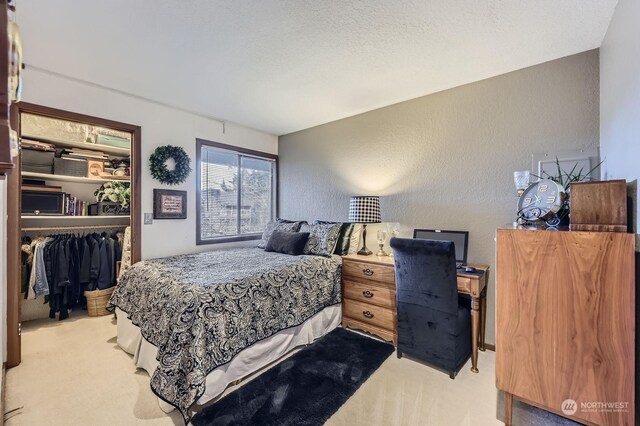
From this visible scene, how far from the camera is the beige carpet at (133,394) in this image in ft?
5.53

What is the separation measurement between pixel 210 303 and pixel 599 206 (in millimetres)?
2299

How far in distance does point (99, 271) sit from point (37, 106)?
6.17ft

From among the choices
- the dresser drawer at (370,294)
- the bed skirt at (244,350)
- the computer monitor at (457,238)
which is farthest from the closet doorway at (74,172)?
the computer monitor at (457,238)

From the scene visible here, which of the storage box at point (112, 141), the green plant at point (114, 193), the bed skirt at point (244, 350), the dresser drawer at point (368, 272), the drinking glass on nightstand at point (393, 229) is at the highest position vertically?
the storage box at point (112, 141)

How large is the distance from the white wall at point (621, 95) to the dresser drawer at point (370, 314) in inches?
72.2

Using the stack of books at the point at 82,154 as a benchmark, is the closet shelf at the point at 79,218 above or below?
below

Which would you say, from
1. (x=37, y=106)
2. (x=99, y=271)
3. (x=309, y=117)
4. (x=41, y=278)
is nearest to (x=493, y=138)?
(x=309, y=117)

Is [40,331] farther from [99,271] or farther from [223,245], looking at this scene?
[223,245]

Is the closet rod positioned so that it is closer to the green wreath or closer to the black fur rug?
the green wreath

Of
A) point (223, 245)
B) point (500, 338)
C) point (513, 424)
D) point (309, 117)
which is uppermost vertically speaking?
point (309, 117)

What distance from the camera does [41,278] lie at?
2943mm

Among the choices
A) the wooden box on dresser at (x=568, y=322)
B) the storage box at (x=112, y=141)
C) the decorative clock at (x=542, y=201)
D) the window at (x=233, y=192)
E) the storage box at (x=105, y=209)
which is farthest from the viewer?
the window at (x=233, y=192)

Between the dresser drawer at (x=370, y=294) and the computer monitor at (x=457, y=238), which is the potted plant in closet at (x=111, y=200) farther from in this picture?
the computer monitor at (x=457, y=238)

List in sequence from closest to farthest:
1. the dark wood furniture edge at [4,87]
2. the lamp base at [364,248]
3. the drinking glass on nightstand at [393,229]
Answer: the dark wood furniture edge at [4,87], the drinking glass on nightstand at [393,229], the lamp base at [364,248]
